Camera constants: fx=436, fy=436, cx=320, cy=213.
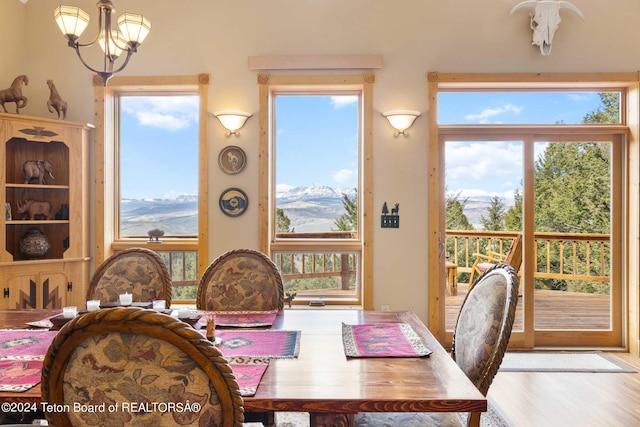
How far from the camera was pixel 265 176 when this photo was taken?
398cm

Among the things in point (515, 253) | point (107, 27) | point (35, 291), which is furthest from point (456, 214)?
point (35, 291)

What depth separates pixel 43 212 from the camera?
388 cm

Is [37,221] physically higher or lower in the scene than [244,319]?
higher

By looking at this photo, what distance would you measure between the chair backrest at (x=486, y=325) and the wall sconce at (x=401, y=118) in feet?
7.44

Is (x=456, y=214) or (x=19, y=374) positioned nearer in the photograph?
(x=19, y=374)

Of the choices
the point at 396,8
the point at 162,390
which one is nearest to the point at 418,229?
the point at 396,8

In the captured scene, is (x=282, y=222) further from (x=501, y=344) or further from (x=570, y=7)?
(x=570, y=7)

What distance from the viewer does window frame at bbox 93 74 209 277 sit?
3998 mm

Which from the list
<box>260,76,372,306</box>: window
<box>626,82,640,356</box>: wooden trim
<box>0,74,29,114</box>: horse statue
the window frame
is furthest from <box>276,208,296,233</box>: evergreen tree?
<box>626,82,640,356</box>: wooden trim

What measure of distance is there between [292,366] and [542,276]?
3332 mm

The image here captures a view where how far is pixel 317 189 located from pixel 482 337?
2.76 m

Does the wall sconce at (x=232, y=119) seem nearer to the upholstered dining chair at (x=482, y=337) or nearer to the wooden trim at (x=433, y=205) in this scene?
→ the wooden trim at (x=433, y=205)

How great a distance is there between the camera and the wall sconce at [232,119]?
3.90 metres

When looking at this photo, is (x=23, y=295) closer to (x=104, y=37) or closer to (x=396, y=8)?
(x=104, y=37)
